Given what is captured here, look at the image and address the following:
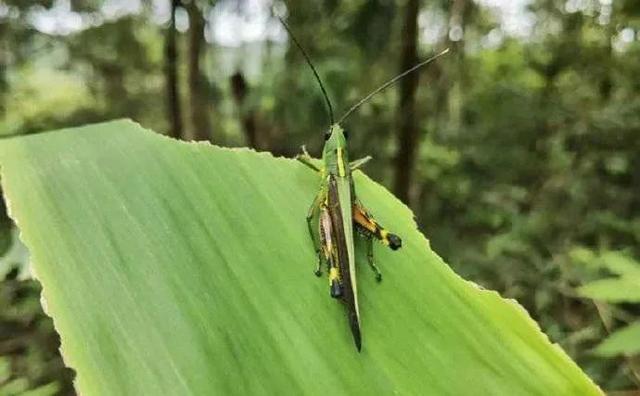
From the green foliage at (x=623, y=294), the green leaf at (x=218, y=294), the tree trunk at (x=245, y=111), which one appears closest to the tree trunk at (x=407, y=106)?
the tree trunk at (x=245, y=111)

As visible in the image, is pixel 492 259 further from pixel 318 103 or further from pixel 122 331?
pixel 122 331

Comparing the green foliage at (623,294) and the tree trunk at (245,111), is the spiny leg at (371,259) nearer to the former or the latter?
the green foliage at (623,294)

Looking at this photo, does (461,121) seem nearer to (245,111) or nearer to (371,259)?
(245,111)

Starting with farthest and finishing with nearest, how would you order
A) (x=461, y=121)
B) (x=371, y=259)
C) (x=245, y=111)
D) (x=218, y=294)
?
(x=461, y=121)
(x=245, y=111)
(x=371, y=259)
(x=218, y=294)

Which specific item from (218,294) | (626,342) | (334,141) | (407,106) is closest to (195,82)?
(407,106)

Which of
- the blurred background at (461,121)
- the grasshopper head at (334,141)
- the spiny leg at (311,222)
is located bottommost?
the blurred background at (461,121)

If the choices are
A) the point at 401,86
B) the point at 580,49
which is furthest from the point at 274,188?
the point at 580,49
